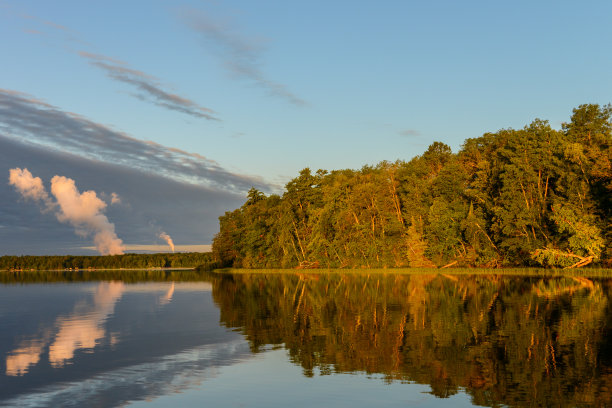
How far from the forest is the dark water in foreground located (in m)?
43.1

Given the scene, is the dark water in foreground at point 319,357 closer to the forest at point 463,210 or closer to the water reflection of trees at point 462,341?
the water reflection of trees at point 462,341

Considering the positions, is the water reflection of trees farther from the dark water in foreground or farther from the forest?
the forest

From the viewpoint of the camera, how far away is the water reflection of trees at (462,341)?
47.2 feet

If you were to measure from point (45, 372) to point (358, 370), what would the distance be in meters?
10.3

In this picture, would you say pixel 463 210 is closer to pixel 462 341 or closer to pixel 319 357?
pixel 462 341

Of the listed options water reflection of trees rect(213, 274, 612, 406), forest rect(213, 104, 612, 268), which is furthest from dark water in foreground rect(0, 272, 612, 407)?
forest rect(213, 104, 612, 268)

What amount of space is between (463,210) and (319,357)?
77217 mm

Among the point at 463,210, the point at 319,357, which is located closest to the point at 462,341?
the point at 319,357

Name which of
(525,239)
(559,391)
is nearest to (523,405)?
(559,391)

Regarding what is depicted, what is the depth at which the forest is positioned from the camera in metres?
70.4

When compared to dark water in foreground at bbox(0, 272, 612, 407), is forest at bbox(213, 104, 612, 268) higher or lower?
higher

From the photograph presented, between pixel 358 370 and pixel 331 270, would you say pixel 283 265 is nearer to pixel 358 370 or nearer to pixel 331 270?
pixel 331 270

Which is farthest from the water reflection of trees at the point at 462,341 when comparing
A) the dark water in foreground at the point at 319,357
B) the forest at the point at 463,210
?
the forest at the point at 463,210

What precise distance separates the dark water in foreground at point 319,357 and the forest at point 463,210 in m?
43.1
